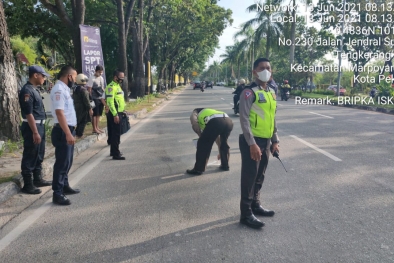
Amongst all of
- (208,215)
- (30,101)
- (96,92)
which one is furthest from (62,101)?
(96,92)

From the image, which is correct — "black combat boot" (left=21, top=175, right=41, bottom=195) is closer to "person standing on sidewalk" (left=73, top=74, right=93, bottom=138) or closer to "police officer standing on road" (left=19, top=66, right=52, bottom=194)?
"police officer standing on road" (left=19, top=66, right=52, bottom=194)

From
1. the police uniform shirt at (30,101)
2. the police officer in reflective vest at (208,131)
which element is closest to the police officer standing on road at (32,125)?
the police uniform shirt at (30,101)

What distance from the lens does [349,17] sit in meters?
29.8

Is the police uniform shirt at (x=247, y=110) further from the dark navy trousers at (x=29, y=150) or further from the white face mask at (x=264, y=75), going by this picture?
the dark navy trousers at (x=29, y=150)

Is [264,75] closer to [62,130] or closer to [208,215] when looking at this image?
[208,215]

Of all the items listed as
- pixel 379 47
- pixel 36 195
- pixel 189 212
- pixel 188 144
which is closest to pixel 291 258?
pixel 189 212

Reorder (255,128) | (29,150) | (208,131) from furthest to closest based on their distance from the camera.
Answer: (208,131), (29,150), (255,128)

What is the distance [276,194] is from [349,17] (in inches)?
1130

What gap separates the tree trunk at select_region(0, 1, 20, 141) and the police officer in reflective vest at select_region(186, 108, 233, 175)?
397 cm

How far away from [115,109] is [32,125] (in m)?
2.36

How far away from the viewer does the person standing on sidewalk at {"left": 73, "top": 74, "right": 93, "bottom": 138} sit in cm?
911

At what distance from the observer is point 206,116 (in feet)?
20.2

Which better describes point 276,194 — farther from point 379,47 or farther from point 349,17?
point 379,47

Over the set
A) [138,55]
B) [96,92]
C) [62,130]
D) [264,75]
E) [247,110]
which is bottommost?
[62,130]
